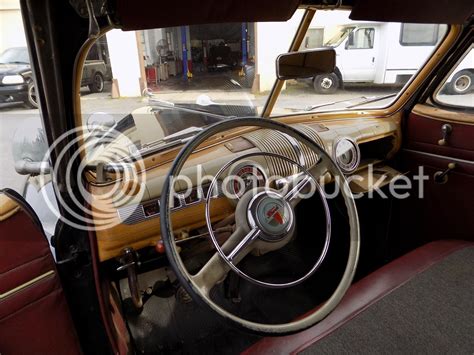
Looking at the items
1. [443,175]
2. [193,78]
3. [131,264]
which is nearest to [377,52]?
[443,175]

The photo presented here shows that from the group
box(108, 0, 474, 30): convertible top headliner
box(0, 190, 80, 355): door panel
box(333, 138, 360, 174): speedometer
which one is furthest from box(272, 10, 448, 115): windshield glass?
box(0, 190, 80, 355): door panel

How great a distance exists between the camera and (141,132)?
152 centimetres

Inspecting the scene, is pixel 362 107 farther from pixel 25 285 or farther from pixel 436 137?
pixel 25 285

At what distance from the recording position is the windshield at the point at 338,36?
75.3 inches

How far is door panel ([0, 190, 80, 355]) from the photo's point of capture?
3.23 ft

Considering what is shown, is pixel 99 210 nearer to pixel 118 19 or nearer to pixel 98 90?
pixel 98 90

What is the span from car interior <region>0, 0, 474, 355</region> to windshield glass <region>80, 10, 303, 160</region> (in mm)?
18

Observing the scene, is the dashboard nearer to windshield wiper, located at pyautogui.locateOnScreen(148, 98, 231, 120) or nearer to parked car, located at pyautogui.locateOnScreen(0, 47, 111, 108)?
windshield wiper, located at pyautogui.locateOnScreen(148, 98, 231, 120)

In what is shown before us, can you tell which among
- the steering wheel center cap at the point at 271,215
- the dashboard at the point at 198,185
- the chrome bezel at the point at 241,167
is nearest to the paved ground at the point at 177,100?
the dashboard at the point at 198,185

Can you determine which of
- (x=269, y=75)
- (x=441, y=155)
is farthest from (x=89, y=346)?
(x=441, y=155)

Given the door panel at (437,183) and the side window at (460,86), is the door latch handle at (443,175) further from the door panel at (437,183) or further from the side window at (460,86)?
the side window at (460,86)

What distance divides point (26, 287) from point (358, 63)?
2.52m

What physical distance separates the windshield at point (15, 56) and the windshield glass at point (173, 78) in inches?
6.6

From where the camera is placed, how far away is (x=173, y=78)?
4.91ft
